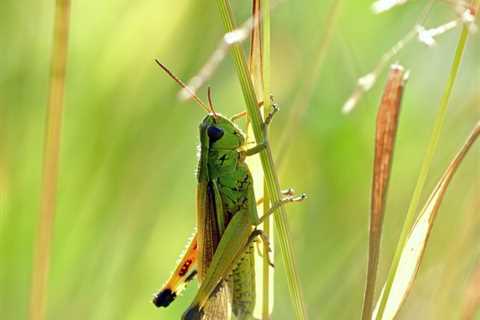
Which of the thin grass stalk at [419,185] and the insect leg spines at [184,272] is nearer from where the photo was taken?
the thin grass stalk at [419,185]

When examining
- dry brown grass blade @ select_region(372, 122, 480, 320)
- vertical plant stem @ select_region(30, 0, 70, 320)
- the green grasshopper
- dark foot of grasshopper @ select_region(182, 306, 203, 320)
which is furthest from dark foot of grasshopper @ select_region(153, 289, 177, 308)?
dry brown grass blade @ select_region(372, 122, 480, 320)

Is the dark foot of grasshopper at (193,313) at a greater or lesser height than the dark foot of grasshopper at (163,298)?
lesser

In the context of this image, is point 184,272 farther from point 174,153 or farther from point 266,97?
point 266,97

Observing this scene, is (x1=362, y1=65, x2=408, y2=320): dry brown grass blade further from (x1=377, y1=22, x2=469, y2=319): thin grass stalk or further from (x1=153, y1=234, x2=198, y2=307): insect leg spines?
(x1=153, y1=234, x2=198, y2=307): insect leg spines

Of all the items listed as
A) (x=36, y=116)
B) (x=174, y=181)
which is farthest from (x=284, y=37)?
(x=36, y=116)

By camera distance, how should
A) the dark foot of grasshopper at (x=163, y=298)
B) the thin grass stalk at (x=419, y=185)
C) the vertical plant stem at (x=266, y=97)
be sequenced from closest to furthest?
the thin grass stalk at (x=419, y=185) < the vertical plant stem at (x=266, y=97) < the dark foot of grasshopper at (x=163, y=298)

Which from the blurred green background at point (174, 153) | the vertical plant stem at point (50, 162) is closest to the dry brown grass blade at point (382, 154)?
the vertical plant stem at point (50, 162)

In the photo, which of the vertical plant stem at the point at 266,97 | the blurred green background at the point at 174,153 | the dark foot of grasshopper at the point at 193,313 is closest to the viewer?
the vertical plant stem at the point at 266,97

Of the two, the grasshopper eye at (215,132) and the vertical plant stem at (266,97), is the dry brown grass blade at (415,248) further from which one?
the grasshopper eye at (215,132)
